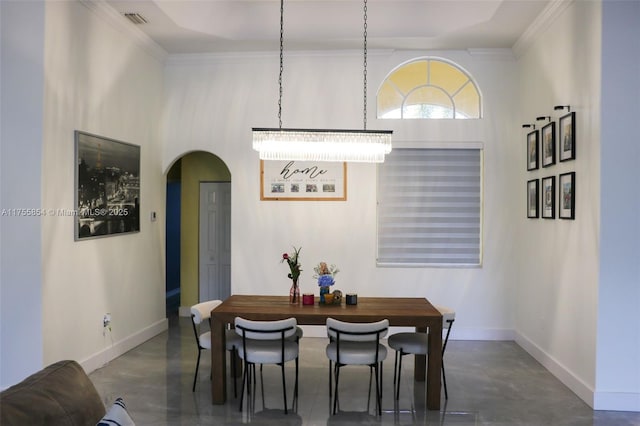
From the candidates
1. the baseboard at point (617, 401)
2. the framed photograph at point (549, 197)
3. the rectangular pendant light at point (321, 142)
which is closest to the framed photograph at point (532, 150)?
the framed photograph at point (549, 197)

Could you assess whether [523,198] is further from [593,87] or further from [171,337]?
[171,337]

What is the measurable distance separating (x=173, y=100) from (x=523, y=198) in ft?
14.8

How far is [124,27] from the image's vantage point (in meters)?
5.19

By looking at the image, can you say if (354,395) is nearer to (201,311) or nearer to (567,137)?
(201,311)

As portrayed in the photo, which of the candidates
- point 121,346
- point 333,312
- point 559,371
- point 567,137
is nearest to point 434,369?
point 333,312

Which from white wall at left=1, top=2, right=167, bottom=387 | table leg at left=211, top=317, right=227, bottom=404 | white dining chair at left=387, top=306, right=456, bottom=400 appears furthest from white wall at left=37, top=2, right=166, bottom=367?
white dining chair at left=387, top=306, right=456, bottom=400

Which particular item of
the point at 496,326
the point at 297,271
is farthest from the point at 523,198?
the point at 297,271

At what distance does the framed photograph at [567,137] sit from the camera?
4.27 metres

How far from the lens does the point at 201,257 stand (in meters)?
7.41

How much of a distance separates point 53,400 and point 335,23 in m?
4.86

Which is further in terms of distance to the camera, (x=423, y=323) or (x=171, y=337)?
(x=171, y=337)

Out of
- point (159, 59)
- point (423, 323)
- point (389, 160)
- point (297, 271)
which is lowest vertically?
point (423, 323)

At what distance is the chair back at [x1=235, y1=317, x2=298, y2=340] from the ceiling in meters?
3.31

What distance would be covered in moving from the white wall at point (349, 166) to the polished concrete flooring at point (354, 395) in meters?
0.95
